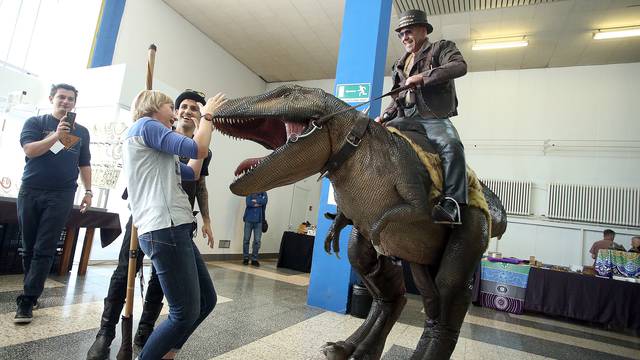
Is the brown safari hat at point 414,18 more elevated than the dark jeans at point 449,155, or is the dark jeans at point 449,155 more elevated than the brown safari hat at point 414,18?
the brown safari hat at point 414,18

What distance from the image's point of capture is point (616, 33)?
7.68 meters

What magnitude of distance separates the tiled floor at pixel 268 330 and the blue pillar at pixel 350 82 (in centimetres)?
29

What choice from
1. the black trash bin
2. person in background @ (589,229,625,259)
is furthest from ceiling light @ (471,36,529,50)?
the black trash bin

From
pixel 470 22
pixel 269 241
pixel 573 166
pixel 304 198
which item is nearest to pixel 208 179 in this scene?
pixel 269 241

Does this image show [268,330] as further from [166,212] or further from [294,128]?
[294,128]

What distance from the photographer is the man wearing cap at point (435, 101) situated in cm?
157

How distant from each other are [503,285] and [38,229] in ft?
22.1

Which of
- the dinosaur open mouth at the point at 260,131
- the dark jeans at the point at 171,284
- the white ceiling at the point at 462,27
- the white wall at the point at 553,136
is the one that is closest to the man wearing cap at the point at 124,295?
the dark jeans at the point at 171,284

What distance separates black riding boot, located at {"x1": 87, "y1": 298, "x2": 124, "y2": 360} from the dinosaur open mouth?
157 centimetres

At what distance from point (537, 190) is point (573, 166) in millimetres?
993

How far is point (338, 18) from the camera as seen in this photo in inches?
324

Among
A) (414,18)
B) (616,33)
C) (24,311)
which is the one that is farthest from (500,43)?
(24,311)

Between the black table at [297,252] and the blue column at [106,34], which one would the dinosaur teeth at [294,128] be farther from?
the black table at [297,252]

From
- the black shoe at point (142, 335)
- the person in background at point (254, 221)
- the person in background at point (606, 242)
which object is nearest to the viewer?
the black shoe at point (142, 335)
